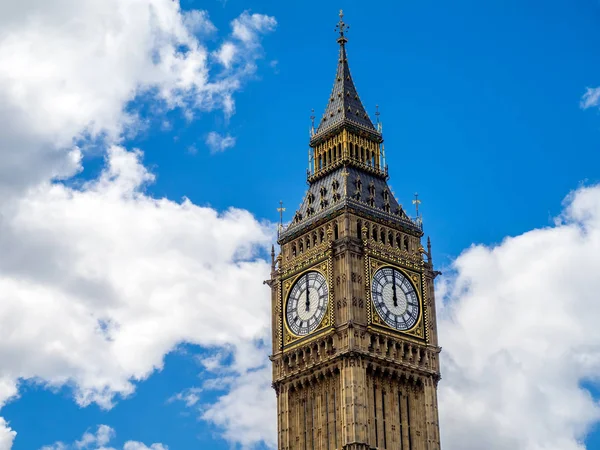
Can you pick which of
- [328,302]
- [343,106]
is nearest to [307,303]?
[328,302]

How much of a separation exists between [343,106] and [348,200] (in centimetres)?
1254

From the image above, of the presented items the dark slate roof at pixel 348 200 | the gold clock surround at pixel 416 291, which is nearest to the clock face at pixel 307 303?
the gold clock surround at pixel 416 291

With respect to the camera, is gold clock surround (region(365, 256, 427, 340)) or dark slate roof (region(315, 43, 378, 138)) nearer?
gold clock surround (region(365, 256, 427, 340))

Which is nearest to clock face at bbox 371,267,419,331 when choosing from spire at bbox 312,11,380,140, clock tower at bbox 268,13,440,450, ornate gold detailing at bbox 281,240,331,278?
clock tower at bbox 268,13,440,450

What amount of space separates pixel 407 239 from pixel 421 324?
864cm

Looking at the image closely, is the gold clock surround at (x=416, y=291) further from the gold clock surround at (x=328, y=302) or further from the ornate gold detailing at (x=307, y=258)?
the ornate gold detailing at (x=307, y=258)

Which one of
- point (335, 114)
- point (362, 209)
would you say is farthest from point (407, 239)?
point (335, 114)

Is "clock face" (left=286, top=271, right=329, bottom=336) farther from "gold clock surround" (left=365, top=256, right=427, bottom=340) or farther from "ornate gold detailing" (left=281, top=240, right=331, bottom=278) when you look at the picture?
"gold clock surround" (left=365, top=256, right=427, bottom=340)

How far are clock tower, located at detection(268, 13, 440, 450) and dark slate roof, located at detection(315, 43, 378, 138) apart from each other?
5.69 ft

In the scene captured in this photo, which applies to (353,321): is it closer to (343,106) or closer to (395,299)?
(395,299)

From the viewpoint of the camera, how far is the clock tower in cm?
11638

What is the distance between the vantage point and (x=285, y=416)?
4744 inches

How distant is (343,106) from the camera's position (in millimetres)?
131125

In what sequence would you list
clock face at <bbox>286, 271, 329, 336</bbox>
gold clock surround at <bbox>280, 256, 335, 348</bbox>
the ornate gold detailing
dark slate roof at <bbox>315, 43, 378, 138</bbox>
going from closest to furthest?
gold clock surround at <bbox>280, 256, 335, 348</bbox>
clock face at <bbox>286, 271, 329, 336</bbox>
the ornate gold detailing
dark slate roof at <bbox>315, 43, 378, 138</bbox>
